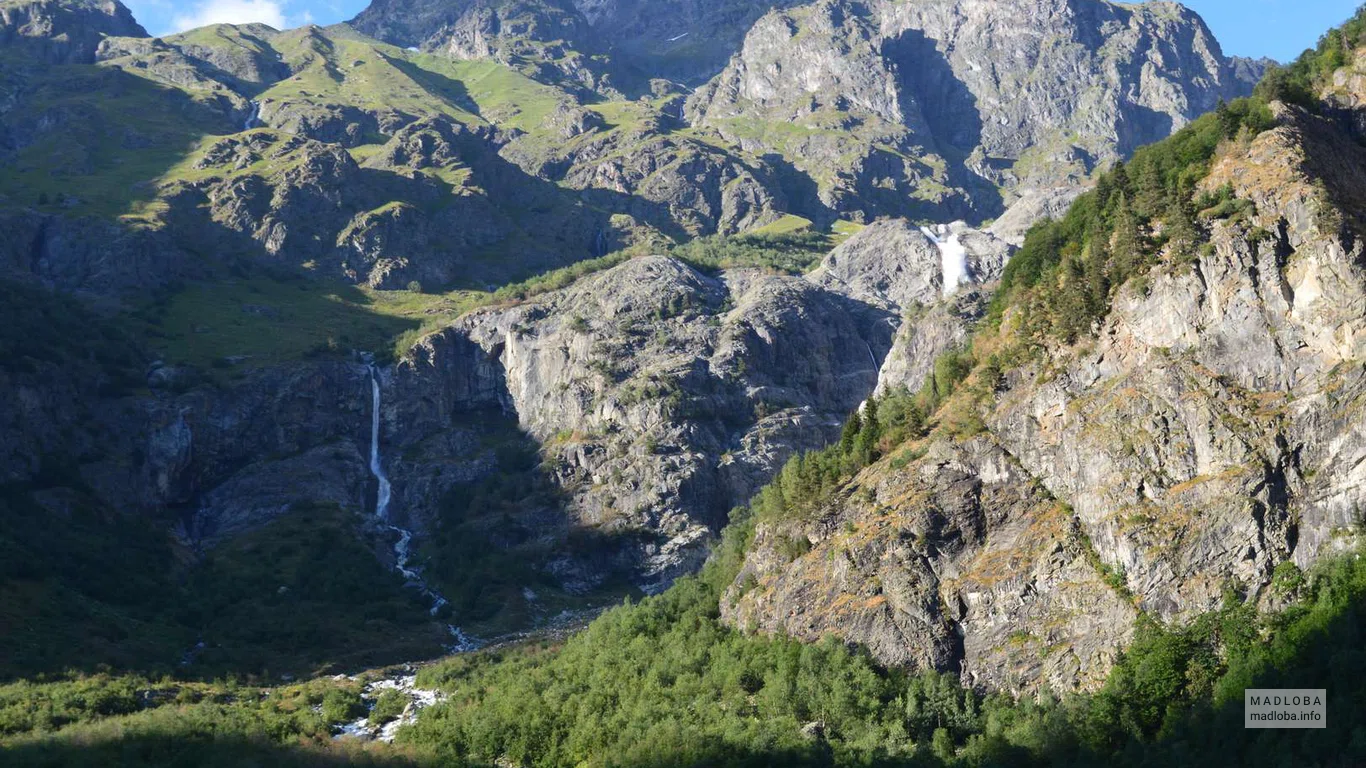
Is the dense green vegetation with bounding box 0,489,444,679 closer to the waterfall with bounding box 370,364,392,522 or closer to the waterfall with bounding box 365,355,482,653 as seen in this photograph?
the waterfall with bounding box 365,355,482,653

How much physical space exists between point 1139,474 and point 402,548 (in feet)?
388

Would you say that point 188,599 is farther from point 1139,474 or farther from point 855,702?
point 1139,474

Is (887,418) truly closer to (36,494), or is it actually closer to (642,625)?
(642,625)

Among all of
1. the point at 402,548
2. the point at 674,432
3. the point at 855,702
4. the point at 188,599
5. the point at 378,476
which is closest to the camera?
the point at 855,702

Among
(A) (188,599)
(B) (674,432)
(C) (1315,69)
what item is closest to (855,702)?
(C) (1315,69)

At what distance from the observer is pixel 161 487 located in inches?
6850

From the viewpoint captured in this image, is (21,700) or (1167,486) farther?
(21,700)

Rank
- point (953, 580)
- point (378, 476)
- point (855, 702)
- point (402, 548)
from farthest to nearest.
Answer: point (378, 476) < point (402, 548) < point (953, 580) < point (855, 702)

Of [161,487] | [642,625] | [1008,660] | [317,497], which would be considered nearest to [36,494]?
[161,487]

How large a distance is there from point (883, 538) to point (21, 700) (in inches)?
3047

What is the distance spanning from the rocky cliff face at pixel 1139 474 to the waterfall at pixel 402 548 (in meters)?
57.0

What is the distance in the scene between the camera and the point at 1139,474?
83.9 meters

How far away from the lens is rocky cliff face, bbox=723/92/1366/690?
7775cm

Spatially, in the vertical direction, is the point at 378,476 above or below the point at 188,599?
above
